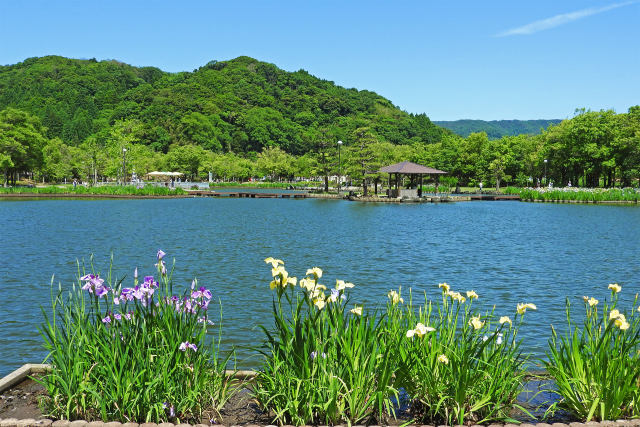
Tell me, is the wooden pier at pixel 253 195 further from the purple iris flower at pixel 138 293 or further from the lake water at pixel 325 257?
the purple iris flower at pixel 138 293

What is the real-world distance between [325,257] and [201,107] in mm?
126047

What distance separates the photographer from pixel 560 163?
60781 millimetres

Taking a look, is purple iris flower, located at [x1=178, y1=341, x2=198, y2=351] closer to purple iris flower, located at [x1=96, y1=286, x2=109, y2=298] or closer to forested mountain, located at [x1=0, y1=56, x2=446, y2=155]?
purple iris flower, located at [x1=96, y1=286, x2=109, y2=298]

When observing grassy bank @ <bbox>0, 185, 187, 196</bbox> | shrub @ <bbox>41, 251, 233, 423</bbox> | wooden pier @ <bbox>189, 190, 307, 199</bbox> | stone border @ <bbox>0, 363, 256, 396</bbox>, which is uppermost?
grassy bank @ <bbox>0, 185, 187, 196</bbox>

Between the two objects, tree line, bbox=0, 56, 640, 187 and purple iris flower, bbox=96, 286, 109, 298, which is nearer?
purple iris flower, bbox=96, 286, 109, 298

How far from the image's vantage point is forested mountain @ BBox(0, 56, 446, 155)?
11675 centimetres

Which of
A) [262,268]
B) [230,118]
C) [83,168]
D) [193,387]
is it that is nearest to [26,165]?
[83,168]

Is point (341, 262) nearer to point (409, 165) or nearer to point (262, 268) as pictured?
point (262, 268)

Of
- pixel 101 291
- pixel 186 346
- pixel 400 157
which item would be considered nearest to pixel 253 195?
pixel 400 157

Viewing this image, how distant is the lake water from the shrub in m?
2.16

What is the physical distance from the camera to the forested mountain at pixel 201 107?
116750 millimetres

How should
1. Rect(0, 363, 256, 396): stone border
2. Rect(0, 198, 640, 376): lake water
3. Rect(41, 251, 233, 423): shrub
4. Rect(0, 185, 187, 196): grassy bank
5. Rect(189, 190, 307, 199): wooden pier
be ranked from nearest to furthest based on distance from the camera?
Rect(41, 251, 233, 423): shrub < Rect(0, 363, 256, 396): stone border < Rect(0, 198, 640, 376): lake water < Rect(0, 185, 187, 196): grassy bank < Rect(189, 190, 307, 199): wooden pier

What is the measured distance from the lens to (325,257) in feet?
50.5

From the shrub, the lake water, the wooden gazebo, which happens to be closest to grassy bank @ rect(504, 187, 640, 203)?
the wooden gazebo
